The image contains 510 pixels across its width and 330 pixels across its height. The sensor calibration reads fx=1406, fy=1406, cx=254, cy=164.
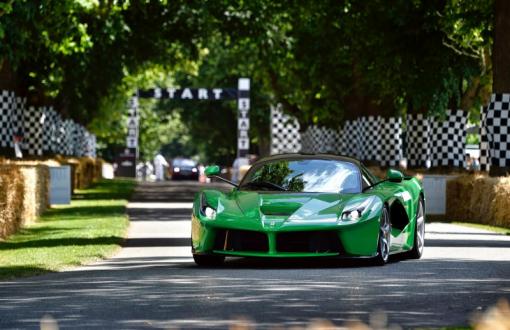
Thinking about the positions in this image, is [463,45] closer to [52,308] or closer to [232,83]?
[52,308]

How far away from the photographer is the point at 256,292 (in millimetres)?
11852

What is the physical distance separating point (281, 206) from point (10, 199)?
28.5 ft

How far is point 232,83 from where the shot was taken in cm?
7969

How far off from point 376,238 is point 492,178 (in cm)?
1305

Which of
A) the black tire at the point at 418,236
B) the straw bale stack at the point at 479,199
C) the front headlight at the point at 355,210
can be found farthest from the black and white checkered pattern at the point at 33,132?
the front headlight at the point at 355,210

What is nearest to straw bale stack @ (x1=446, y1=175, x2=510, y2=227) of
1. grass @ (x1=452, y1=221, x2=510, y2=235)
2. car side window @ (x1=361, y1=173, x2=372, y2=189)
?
grass @ (x1=452, y1=221, x2=510, y2=235)

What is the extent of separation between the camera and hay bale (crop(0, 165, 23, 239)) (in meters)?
21.8

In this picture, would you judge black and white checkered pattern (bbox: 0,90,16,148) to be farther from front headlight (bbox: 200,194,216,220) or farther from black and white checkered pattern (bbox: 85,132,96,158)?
black and white checkered pattern (bbox: 85,132,96,158)

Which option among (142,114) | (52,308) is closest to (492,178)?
(52,308)

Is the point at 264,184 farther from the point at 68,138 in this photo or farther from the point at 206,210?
the point at 68,138

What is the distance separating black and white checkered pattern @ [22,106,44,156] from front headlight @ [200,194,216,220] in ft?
107

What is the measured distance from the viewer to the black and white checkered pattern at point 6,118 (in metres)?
35.9

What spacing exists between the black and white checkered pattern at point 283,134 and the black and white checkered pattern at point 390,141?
23.4m

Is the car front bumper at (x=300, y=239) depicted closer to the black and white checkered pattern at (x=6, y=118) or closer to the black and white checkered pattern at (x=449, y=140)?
the black and white checkered pattern at (x=6, y=118)
